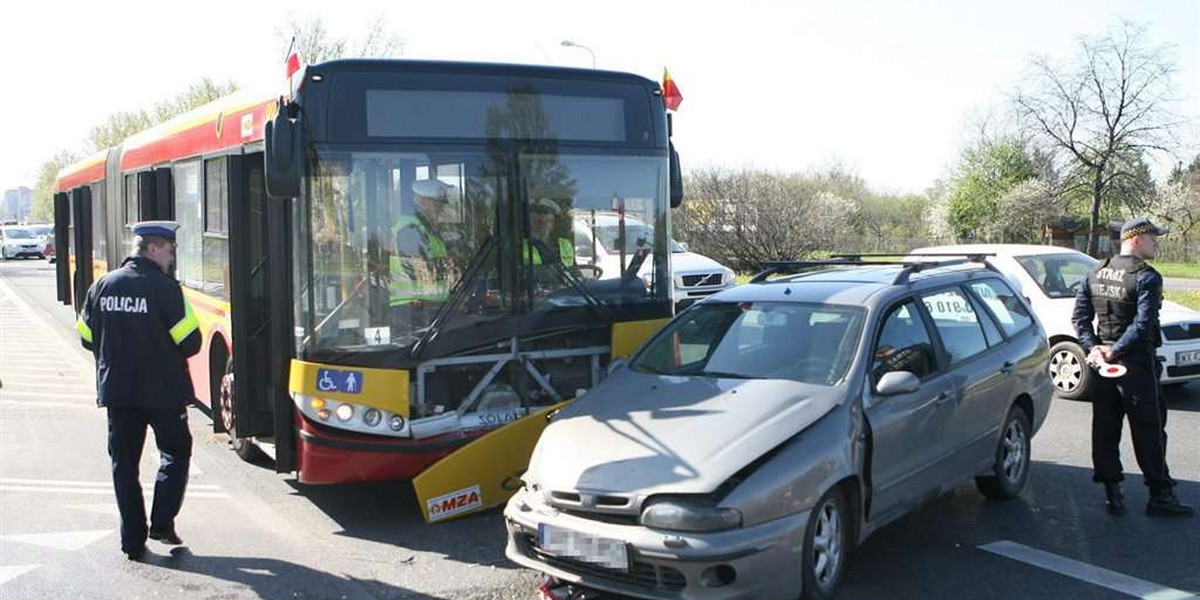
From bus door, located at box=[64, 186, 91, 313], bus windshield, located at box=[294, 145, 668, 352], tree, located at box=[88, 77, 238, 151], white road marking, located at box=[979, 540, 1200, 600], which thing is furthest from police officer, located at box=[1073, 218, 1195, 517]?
tree, located at box=[88, 77, 238, 151]

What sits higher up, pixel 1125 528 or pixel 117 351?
pixel 117 351

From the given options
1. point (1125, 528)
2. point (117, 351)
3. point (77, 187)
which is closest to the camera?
point (117, 351)

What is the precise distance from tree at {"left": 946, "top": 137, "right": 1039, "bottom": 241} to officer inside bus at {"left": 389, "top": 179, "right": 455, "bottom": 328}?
189 ft

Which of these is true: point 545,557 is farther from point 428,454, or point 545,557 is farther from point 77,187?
point 77,187

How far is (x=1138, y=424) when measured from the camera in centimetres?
657

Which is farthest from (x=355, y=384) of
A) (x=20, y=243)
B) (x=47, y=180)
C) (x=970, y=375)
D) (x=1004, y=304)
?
(x=47, y=180)

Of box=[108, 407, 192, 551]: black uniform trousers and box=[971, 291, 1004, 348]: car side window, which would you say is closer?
box=[108, 407, 192, 551]: black uniform trousers

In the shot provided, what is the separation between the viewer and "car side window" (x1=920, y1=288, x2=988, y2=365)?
20.6ft

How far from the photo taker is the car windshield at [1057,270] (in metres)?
11.4

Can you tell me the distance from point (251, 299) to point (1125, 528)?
577 cm

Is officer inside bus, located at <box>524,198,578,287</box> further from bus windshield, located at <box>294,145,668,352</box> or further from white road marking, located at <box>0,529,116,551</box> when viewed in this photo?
white road marking, located at <box>0,529,116,551</box>

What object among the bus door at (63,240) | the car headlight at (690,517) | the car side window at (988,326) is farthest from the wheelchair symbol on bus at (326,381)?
the bus door at (63,240)

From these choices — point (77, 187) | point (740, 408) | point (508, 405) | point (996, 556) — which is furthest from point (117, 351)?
point (77, 187)

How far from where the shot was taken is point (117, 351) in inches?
224
